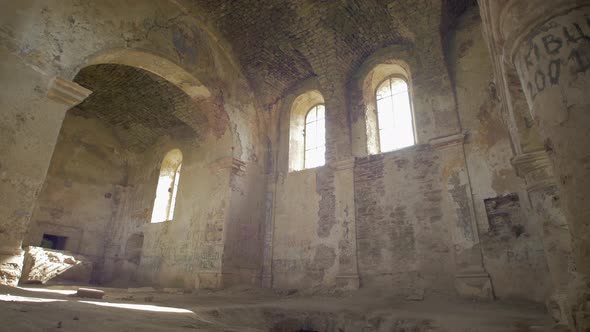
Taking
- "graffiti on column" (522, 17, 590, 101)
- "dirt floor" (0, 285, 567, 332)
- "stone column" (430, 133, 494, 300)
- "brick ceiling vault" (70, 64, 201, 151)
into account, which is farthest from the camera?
"brick ceiling vault" (70, 64, 201, 151)

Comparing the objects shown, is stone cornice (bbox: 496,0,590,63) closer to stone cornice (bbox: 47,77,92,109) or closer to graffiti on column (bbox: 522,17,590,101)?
graffiti on column (bbox: 522,17,590,101)

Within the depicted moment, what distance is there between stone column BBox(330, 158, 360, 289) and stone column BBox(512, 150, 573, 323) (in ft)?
13.1

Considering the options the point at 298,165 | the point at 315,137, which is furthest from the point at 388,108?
the point at 298,165

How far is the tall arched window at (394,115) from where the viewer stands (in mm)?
8156

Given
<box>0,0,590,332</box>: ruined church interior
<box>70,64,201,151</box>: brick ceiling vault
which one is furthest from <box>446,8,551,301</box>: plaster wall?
<box>70,64,201,151</box>: brick ceiling vault

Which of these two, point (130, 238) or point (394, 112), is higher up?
point (394, 112)

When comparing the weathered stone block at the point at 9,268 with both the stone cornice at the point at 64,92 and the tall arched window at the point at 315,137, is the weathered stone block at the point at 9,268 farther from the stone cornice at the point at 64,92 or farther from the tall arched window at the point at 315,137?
the tall arched window at the point at 315,137

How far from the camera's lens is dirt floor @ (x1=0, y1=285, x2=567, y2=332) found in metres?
2.94

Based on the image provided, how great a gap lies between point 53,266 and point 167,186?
3.85m

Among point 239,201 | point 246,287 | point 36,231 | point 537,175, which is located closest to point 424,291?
point 537,175

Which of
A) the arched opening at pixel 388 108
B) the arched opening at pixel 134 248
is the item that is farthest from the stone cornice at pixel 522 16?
the arched opening at pixel 134 248

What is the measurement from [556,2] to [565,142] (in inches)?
36.9

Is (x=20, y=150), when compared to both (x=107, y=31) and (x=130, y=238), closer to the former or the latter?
(x=107, y=31)

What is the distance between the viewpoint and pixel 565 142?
2.18 m
